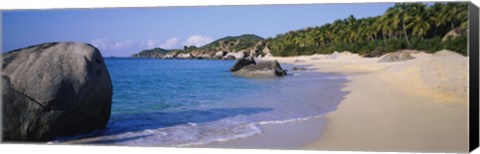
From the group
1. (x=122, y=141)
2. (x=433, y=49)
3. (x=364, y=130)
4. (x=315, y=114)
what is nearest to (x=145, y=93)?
(x=122, y=141)

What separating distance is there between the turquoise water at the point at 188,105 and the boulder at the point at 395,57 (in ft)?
3.03

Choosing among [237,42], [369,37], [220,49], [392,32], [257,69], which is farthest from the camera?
[257,69]

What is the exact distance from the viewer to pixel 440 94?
6746mm

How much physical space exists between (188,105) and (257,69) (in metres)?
4.68

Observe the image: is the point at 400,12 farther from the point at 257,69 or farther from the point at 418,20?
the point at 257,69

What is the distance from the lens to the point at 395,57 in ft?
25.3

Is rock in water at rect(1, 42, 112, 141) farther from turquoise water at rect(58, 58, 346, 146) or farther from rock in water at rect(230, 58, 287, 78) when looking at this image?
rock in water at rect(230, 58, 287, 78)

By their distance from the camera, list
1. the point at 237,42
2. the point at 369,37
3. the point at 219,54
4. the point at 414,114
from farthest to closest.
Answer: the point at 219,54 < the point at 369,37 < the point at 237,42 < the point at 414,114

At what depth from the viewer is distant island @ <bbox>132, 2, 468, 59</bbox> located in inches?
257

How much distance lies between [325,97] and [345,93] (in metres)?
0.45

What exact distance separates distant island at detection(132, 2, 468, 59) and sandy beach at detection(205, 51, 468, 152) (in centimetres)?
23

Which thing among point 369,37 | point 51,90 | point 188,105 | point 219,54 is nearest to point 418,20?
point 369,37

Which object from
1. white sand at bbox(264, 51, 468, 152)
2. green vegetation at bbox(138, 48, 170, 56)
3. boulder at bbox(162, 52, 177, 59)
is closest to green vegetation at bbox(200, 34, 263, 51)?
boulder at bbox(162, 52, 177, 59)

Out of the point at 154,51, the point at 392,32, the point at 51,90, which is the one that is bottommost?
the point at 51,90
